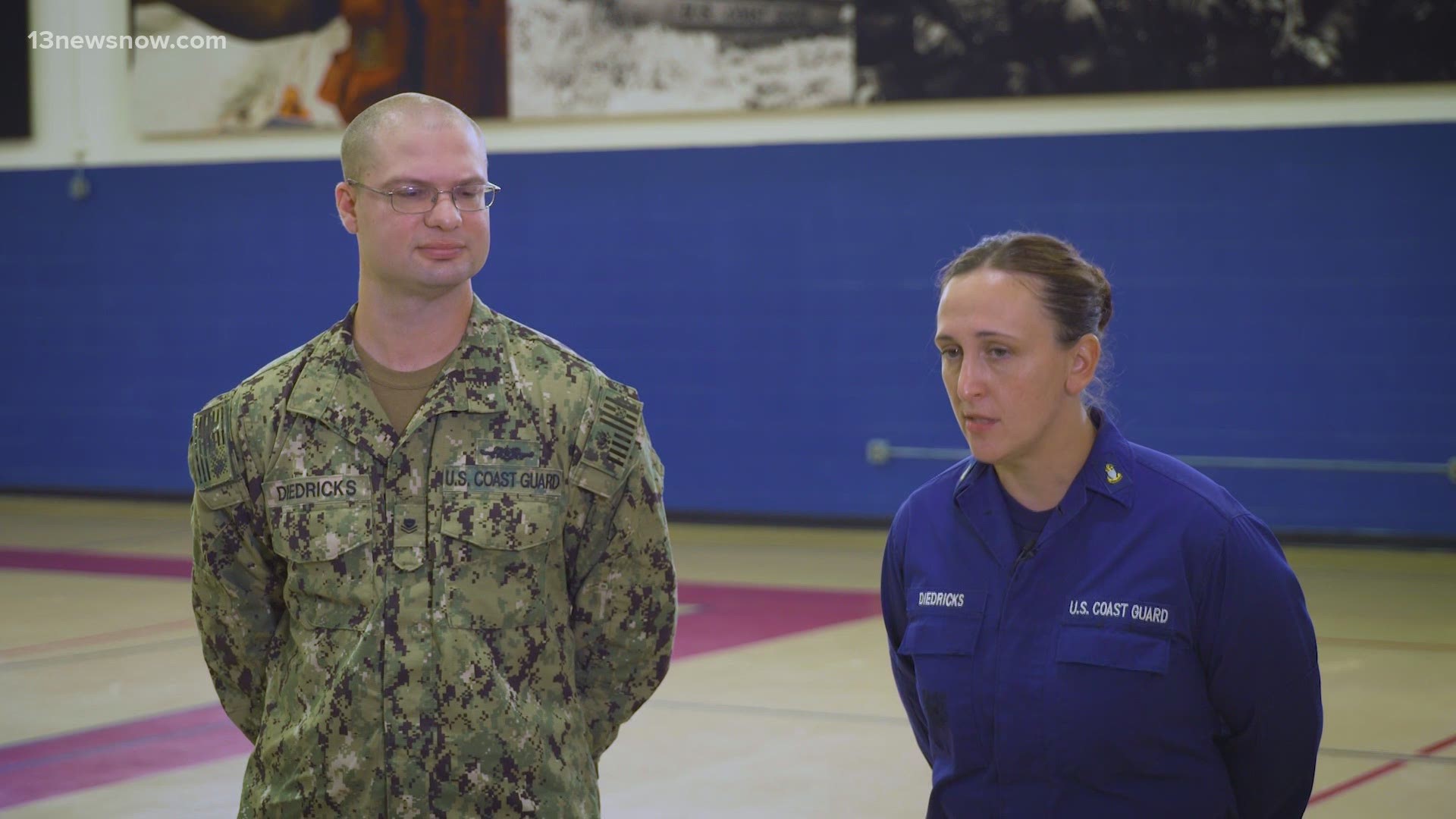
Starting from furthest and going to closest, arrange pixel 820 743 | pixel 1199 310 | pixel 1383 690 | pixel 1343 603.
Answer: pixel 1199 310, pixel 1343 603, pixel 1383 690, pixel 820 743

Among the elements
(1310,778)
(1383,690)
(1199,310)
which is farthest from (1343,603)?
(1310,778)

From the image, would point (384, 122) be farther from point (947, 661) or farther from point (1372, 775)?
point (1372, 775)

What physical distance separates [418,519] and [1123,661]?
0.95 m

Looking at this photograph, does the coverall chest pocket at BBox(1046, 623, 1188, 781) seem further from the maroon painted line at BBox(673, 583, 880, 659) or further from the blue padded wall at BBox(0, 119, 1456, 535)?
the blue padded wall at BBox(0, 119, 1456, 535)

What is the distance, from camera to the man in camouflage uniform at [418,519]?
227 centimetres

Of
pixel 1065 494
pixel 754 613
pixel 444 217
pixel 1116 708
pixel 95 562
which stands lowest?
pixel 95 562

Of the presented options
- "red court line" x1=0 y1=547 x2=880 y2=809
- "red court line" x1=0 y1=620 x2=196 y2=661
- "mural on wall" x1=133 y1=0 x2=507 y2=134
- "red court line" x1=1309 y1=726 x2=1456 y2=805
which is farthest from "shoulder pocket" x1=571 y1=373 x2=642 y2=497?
"mural on wall" x1=133 y1=0 x2=507 y2=134

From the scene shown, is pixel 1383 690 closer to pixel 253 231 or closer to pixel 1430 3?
pixel 1430 3

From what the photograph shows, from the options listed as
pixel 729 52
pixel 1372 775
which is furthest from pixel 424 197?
pixel 729 52

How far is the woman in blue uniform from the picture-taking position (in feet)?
6.86

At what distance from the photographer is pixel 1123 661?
6.84 feet

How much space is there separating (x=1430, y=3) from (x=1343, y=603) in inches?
124

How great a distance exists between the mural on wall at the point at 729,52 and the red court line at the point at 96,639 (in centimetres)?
425

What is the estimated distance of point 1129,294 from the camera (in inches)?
362
